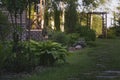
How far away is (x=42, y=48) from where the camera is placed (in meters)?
12.6

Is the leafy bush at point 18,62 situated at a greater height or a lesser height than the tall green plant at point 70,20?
lesser

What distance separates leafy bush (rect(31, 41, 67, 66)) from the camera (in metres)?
12.4

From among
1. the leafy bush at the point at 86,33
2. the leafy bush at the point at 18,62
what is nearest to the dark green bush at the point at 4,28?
the leafy bush at the point at 18,62

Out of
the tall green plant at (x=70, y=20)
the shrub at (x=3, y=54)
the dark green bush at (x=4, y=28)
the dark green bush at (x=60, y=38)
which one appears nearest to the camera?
the shrub at (x=3, y=54)

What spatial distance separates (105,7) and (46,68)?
3797cm

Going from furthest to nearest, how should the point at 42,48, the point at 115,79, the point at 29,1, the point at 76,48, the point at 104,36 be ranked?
1. the point at 104,36
2. the point at 76,48
3. the point at 42,48
4. the point at 29,1
5. the point at 115,79

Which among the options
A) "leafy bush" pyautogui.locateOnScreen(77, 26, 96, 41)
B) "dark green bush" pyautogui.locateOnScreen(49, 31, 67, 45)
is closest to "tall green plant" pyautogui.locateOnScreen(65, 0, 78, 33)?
"leafy bush" pyautogui.locateOnScreen(77, 26, 96, 41)

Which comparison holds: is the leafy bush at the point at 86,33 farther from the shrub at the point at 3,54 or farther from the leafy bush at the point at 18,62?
the shrub at the point at 3,54

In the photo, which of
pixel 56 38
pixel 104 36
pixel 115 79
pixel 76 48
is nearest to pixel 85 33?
pixel 76 48

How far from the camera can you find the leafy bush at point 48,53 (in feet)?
40.5

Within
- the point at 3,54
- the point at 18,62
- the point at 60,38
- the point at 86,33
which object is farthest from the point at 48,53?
the point at 86,33

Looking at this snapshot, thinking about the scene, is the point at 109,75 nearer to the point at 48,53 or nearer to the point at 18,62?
the point at 18,62

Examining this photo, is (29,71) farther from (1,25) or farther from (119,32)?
(119,32)

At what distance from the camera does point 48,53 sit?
1235 cm
